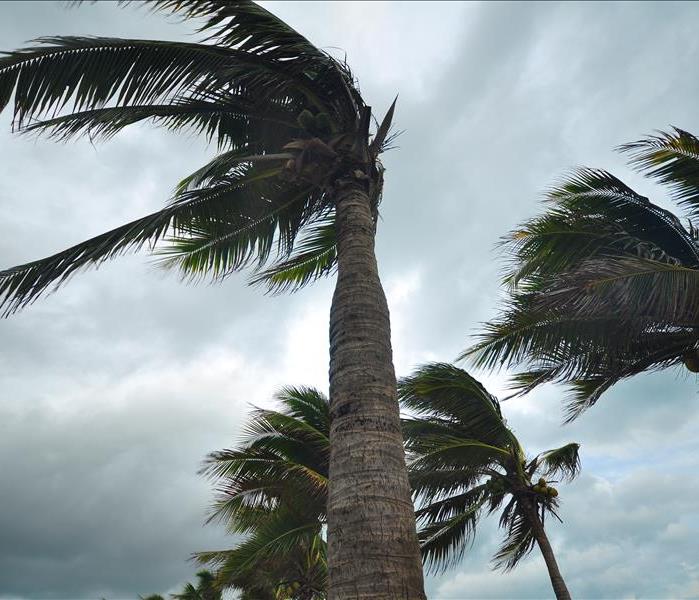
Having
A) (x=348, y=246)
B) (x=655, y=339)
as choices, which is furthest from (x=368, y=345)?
(x=655, y=339)

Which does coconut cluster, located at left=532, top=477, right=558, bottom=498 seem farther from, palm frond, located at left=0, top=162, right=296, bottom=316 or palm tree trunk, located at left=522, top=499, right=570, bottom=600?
palm frond, located at left=0, top=162, right=296, bottom=316

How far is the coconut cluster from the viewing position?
1279cm

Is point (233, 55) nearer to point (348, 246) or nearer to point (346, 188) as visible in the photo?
point (346, 188)

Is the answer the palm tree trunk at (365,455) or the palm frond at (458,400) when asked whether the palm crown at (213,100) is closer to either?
the palm tree trunk at (365,455)

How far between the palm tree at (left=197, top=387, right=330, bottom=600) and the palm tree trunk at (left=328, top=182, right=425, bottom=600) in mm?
8759

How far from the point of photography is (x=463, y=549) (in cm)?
1389

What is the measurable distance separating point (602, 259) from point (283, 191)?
4.89 metres

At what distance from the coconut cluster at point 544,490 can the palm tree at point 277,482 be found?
459cm

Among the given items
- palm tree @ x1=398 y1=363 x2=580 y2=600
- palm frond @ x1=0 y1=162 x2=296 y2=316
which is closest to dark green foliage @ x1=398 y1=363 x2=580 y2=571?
palm tree @ x1=398 y1=363 x2=580 y2=600

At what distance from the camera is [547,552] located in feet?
41.2

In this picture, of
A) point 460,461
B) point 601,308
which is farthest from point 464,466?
point 601,308

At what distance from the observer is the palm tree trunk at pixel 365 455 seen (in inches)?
140

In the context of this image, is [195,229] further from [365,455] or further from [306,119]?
[365,455]

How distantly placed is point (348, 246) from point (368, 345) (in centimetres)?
117
